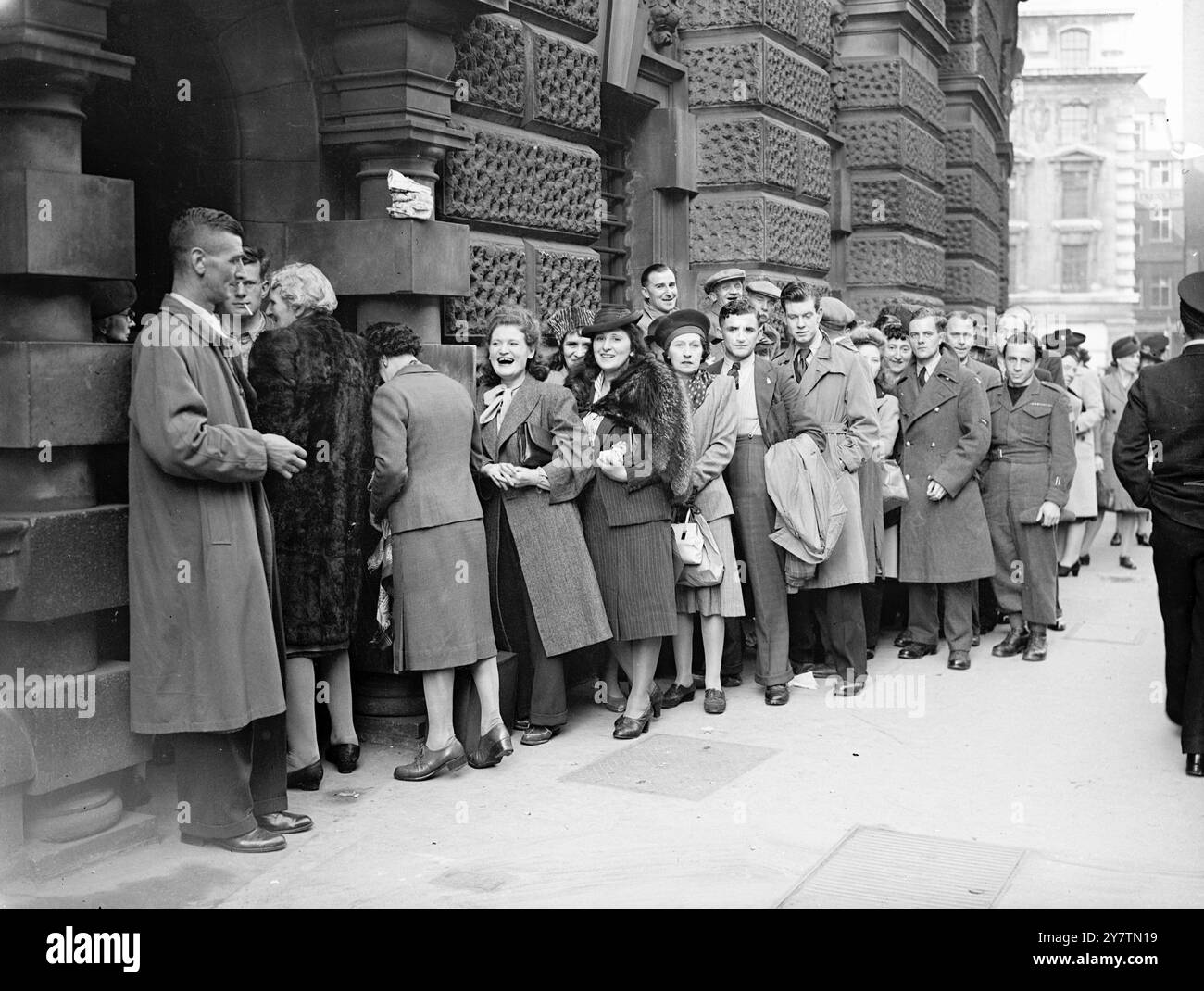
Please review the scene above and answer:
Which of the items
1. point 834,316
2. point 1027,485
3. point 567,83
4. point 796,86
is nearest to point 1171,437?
point 1027,485

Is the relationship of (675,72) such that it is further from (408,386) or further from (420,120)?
(408,386)

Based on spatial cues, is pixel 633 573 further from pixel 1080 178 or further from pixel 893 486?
pixel 1080 178

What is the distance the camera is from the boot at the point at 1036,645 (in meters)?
8.30

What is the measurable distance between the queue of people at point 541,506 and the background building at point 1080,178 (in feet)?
186

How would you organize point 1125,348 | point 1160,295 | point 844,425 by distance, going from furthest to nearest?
1. point 1160,295
2. point 1125,348
3. point 844,425

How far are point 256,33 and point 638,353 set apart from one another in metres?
2.17

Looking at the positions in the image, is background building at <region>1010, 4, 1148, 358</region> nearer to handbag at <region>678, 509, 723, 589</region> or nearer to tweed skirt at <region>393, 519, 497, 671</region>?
handbag at <region>678, 509, 723, 589</region>

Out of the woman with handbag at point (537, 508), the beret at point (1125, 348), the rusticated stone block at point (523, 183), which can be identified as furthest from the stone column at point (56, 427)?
the beret at point (1125, 348)

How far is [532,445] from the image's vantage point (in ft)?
20.8

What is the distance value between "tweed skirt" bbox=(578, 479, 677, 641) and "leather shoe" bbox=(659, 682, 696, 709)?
2.17ft

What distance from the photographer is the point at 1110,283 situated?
6250 centimetres

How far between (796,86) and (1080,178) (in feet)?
186

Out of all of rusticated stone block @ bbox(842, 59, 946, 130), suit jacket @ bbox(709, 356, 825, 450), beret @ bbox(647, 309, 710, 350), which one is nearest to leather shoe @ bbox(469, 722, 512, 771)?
beret @ bbox(647, 309, 710, 350)
